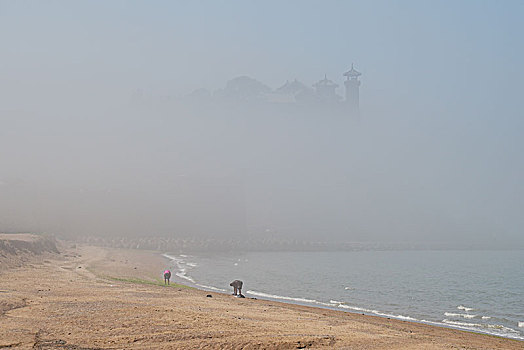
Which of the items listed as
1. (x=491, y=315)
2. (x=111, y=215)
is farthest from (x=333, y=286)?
(x=111, y=215)

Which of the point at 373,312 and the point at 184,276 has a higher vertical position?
the point at 184,276

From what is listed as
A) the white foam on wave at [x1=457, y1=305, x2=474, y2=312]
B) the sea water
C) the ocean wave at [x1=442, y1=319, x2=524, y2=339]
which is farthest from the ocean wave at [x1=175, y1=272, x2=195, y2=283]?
the ocean wave at [x1=442, y1=319, x2=524, y2=339]

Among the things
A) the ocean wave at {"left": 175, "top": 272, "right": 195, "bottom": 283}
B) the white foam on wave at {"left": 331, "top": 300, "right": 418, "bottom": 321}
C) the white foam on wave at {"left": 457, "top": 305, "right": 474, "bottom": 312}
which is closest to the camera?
the white foam on wave at {"left": 331, "top": 300, "right": 418, "bottom": 321}

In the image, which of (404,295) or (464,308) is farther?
(404,295)

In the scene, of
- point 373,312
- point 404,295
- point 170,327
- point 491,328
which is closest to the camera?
point 170,327

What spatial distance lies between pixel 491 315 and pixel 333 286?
1705 centimetres

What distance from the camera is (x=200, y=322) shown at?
19203 mm

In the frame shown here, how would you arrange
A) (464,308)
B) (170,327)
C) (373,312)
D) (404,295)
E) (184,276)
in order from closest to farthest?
(170,327) < (373,312) < (464,308) < (404,295) < (184,276)

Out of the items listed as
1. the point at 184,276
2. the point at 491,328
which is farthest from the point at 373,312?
the point at 184,276

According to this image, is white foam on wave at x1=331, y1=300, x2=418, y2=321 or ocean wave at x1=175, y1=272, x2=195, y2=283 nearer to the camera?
white foam on wave at x1=331, y1=300, x2=418, y2=321

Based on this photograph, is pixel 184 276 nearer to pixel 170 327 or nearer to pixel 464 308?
pixel 464 308

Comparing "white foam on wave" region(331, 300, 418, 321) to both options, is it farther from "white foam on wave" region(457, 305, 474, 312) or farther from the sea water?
"white foam on wave" region(457, 305, 474, 312)

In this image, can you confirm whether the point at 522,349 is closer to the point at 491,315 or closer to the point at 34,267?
the point at 491,315

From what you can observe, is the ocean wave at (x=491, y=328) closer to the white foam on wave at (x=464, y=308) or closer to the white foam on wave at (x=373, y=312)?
the white foam on wave at (x=373, y=312)
